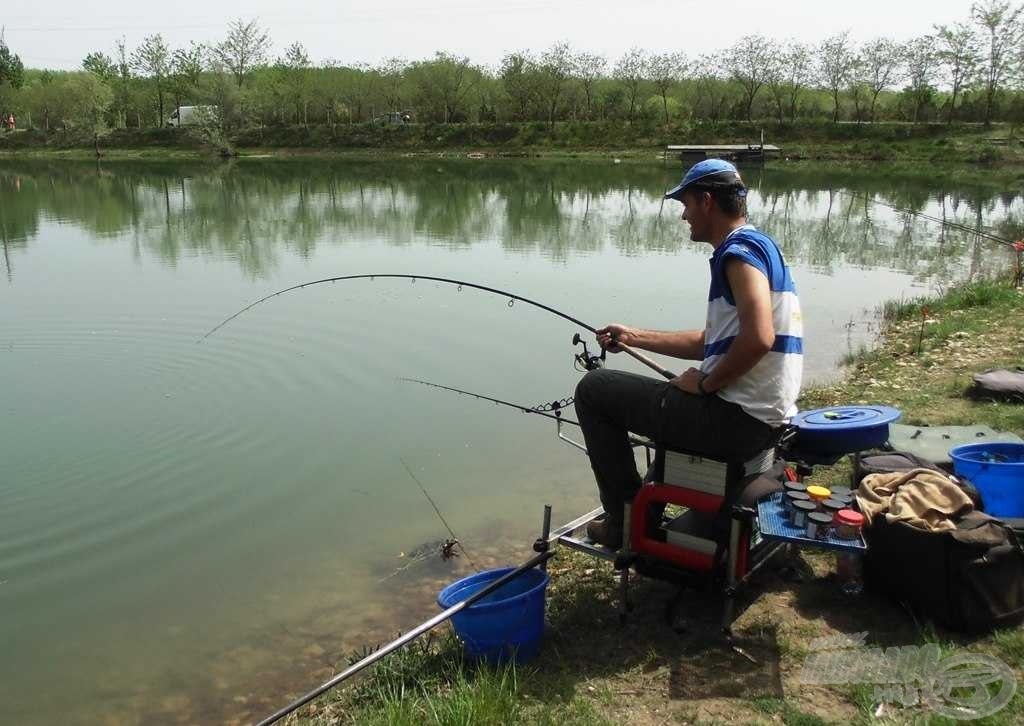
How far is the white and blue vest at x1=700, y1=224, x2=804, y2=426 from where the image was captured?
9.04 ft

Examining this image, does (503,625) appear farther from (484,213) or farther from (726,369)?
(484,213)

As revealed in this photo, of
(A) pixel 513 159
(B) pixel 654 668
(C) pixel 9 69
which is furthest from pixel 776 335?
(C) pixel 9 69

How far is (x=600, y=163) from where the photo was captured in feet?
136

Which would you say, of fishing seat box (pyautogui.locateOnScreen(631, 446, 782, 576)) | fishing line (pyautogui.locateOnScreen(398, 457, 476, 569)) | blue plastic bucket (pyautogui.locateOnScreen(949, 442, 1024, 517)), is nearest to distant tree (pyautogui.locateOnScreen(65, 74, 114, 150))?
fishing line (pyautogui.locateOnScreen(398, 457, 476, 569))

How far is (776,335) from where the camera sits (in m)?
2.78

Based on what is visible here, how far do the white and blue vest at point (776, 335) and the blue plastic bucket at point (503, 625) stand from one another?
0.97m

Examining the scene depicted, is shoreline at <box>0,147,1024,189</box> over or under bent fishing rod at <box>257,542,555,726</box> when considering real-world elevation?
over

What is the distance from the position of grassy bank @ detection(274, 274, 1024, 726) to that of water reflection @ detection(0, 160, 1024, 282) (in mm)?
9133

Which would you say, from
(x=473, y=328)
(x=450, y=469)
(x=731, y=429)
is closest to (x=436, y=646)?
(x=731, y=429)

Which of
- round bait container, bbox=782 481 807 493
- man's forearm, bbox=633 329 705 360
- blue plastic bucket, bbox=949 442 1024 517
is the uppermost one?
man's forearm, bbox=633 329 705 360

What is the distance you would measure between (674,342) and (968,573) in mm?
1247

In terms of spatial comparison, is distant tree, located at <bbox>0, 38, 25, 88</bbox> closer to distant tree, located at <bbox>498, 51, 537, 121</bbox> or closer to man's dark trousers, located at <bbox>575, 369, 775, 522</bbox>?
distant tree, located at <bbox>498, 51, 537, 121</bbox>

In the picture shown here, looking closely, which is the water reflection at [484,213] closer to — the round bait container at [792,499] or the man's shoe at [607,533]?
the man's shoe at [607,533]

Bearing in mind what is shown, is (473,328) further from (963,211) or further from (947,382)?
(963,211)
